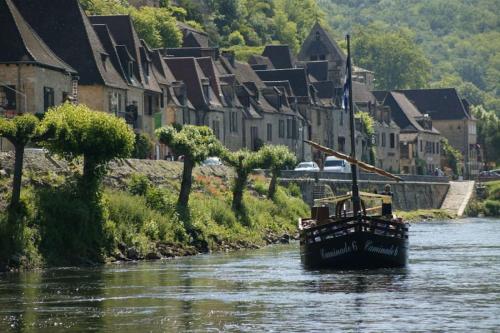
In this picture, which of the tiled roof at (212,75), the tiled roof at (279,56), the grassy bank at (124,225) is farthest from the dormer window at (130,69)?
the tiled roof at (279,56)

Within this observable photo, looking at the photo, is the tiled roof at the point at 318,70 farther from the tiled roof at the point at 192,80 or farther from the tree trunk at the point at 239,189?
the tree trunk at the point at 239,189

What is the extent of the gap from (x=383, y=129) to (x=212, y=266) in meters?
121

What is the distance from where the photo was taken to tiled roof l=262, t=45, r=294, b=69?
18712cm

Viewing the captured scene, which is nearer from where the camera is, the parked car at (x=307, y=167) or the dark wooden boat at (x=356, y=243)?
the dark wooden boat at (x=356, y=243)

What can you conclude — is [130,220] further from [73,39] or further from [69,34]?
[69,34]

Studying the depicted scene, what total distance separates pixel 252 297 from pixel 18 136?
65.8ft

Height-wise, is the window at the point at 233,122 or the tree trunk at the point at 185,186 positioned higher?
the window at the point at 233,122

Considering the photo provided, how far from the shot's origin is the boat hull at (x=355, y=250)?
67312mm

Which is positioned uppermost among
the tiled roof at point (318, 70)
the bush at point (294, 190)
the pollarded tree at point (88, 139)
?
the tiled roof at point (318, 70)

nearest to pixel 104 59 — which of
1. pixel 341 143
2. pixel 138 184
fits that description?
pixel 138 184

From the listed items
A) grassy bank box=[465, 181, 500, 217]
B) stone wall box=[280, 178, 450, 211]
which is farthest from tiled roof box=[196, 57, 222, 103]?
grassy bank box=[465, 181, 500, 217]

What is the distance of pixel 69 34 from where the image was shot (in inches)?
4077

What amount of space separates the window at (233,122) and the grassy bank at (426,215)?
1733 centimetres

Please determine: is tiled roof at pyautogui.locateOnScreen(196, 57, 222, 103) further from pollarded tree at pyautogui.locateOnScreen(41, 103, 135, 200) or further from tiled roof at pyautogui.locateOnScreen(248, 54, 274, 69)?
pollarded tree at pyautogui.locateOnScreen(41, 103, 135, 200)
